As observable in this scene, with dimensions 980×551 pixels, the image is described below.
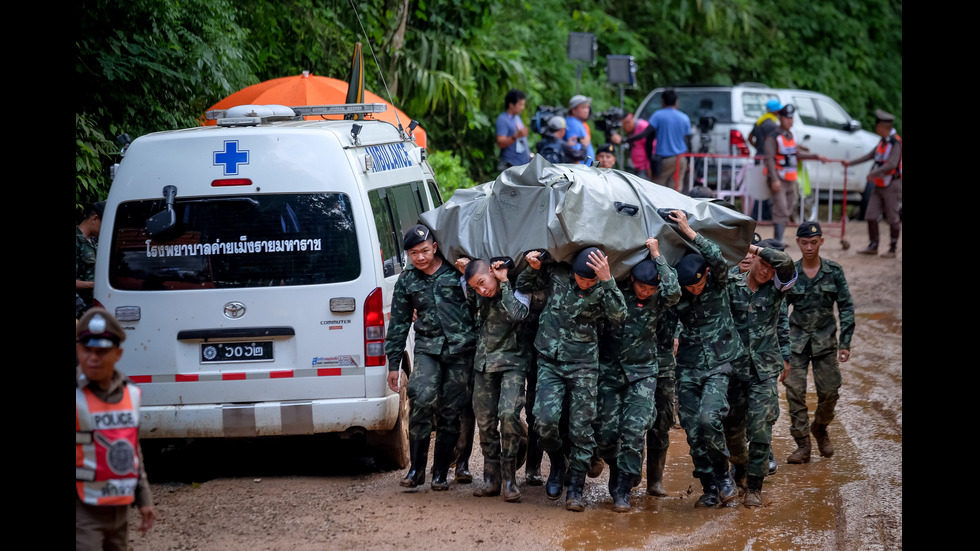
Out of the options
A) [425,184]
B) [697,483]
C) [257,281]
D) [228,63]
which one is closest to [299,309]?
[257,281]

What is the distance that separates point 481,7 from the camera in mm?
15586

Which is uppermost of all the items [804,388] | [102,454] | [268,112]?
[268,112]

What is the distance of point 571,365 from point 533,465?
1.06 m

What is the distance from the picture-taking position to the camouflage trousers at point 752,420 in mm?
6902

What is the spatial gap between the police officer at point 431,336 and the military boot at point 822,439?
2.87m

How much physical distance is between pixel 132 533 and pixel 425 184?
3.52 m

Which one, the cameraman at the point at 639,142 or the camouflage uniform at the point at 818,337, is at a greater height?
the cameraman at the point at 639,142

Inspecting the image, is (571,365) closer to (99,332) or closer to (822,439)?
(822,439)

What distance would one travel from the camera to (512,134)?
13375 millimetres

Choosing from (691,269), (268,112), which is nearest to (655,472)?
(691,269)

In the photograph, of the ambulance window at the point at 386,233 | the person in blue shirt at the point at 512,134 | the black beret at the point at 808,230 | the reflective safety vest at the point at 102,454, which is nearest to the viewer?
the reflective safety vest at the point at 102,454

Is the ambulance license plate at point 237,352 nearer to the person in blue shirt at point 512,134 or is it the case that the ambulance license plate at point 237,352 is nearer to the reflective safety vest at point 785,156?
the person in blue shirt at point 512,134

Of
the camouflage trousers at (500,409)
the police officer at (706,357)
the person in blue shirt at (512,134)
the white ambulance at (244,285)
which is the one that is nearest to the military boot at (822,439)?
the police officer at (706,357)

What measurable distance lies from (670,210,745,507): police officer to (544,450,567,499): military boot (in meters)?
0.78
